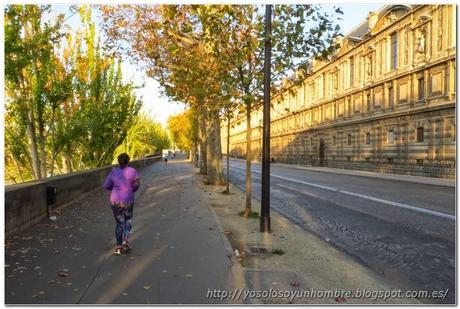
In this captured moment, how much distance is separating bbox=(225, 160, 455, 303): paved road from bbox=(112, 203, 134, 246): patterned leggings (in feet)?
13.1

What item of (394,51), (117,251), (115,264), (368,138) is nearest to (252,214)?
(117,251)

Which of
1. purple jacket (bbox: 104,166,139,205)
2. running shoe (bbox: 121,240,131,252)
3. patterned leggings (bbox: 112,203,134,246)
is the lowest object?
running shoe (bbox: 121,240,131,252)

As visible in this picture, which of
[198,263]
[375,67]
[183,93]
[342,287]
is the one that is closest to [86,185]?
[183,93]

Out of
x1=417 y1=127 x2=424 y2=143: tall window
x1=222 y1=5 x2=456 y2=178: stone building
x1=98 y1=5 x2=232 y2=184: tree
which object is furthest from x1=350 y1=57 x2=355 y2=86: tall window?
x1=98 y1=5 x2=232 y2=184: tree

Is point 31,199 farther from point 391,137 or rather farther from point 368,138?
point 368,138

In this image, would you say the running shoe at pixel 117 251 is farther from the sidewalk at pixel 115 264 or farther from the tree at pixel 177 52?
the tree at pixel 177 52

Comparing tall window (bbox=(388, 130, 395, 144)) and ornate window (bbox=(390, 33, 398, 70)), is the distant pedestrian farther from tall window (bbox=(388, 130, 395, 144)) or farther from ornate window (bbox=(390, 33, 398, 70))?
ornate window (bbox=(390, 33, 398, 70))

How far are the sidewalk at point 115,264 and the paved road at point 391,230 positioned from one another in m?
2.56

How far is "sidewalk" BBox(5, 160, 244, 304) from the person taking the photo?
4.90 meters

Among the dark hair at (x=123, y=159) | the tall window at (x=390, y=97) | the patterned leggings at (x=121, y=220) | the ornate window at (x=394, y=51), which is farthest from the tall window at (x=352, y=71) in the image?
the patterned leggings at (x=121, y=220)

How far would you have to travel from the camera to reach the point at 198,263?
630 centimetres

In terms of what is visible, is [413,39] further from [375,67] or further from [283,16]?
[283,16]

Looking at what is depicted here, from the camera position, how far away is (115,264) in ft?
20.3

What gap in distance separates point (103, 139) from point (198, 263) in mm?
17151
